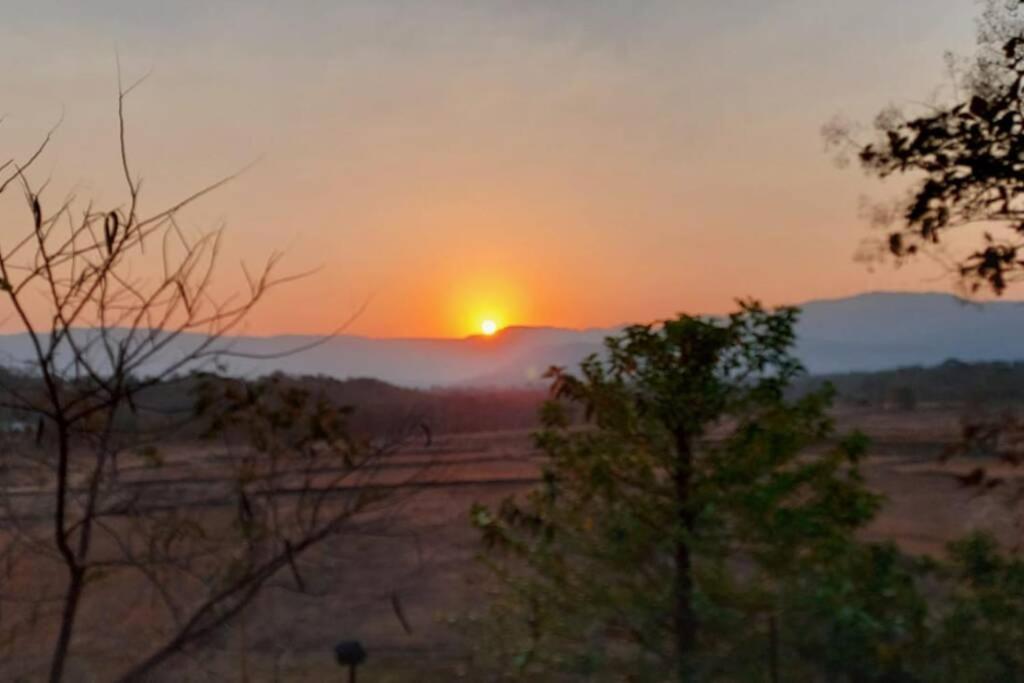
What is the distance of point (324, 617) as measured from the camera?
16.9 m

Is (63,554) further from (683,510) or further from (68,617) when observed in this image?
(683,510)

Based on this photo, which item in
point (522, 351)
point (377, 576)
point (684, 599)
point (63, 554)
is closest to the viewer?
point (63, 554)

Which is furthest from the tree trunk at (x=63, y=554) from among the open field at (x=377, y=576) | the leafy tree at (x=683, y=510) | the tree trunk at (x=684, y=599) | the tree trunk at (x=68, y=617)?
the tree trunk at (x=684, y=599)

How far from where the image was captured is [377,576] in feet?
64.7

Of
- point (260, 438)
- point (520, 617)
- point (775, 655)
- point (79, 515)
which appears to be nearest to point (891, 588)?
point (775, 655)

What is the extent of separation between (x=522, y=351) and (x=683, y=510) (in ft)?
332

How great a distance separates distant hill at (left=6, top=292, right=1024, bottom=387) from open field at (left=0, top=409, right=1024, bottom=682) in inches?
27.0

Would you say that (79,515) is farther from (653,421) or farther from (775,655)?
(775,655)

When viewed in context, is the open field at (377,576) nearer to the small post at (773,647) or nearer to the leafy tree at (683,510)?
the leafy tree at (683,510)

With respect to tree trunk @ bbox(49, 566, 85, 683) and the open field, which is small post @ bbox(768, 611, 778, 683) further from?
tree trunk @ bbox(49, 566, 85, 683)

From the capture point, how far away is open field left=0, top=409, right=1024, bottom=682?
588 cm

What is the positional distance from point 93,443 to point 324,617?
12.6 metres

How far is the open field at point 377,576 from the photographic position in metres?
5.88

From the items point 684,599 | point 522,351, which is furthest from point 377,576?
point 522,351
